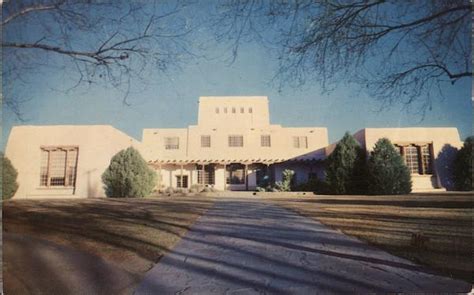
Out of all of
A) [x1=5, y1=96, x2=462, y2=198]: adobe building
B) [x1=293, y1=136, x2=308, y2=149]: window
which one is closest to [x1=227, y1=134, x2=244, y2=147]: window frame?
[x1=5, y1=96, x2=462, y2=198]: adobe building

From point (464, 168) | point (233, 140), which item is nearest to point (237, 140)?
point (233, 140)

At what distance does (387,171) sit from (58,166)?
517 centimetres

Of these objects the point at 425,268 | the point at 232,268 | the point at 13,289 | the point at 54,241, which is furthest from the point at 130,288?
the point at 425,268

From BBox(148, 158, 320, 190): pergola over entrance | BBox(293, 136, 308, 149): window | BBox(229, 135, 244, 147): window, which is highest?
BBox(229, 135, 244, 147): window

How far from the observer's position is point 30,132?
13.0 feet

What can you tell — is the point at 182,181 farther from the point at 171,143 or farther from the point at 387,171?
the point at 387,171

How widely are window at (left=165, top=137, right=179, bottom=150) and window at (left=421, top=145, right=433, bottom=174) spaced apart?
482cm

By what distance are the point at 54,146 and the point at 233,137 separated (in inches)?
217

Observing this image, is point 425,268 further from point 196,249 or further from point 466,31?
point 466,31

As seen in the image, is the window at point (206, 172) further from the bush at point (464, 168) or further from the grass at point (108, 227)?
the bush at point (464, 168)

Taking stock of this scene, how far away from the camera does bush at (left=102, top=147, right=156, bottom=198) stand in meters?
5.41

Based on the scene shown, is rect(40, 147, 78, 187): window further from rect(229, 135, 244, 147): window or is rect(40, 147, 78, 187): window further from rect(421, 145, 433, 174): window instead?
rect(421, 145, 433, 174): window

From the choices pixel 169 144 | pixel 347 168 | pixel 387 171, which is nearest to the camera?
pixel 387 171

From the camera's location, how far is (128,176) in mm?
5871
